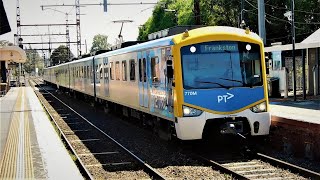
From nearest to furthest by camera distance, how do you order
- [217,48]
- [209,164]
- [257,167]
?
1. [257,167]
2. [209,164]
3. [217,48]

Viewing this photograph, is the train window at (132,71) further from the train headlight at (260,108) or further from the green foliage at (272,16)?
the green foliage at (272,16)

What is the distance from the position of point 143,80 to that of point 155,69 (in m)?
1.54

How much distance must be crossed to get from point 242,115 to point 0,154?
561 cm

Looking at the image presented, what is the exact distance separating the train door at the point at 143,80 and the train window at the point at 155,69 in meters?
0.70

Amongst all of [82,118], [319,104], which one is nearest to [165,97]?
[319,104]

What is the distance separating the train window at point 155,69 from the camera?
13242 millimetres

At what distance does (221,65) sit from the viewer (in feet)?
38.8

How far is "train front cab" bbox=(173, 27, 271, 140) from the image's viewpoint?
37.8ft

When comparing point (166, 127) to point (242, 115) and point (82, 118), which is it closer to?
point (242, 115)

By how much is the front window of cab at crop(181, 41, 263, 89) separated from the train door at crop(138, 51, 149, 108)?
2913mm

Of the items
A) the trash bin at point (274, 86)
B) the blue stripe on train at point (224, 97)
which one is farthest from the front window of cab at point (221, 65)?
the trash bin at point (274, 86)

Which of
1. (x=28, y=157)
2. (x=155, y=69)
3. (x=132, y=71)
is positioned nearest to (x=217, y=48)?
(x=155, y=69)

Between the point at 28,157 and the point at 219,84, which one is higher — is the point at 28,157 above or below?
below

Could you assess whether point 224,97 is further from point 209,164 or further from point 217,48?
point 209,164
